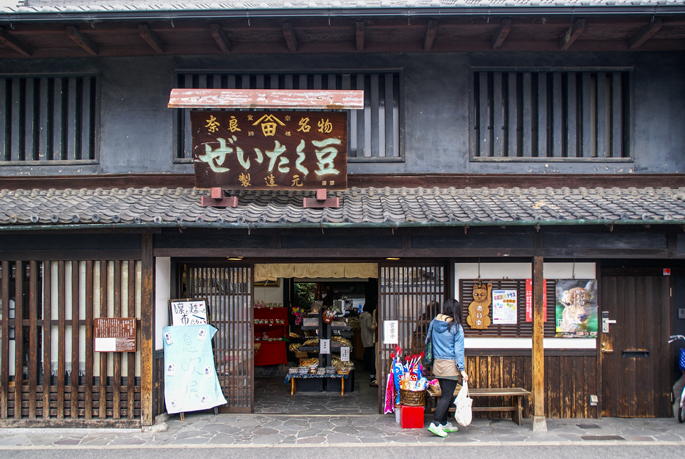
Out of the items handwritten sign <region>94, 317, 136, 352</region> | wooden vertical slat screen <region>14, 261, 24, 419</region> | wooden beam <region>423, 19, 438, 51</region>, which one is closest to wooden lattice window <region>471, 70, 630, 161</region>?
wooden beam <region>423, 19, 438, 51</region>

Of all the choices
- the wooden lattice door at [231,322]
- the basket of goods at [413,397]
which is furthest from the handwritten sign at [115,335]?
the basket of goods at [413,397]

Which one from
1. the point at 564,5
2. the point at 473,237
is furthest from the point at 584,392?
the point at 564,5

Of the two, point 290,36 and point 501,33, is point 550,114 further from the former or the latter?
point 290,36

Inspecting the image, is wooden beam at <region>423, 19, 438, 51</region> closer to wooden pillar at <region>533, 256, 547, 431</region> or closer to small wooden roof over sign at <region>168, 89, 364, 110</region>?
small wooden roof over sign at <region>168, 89, 364, 110</region>

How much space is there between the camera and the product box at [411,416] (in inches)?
316

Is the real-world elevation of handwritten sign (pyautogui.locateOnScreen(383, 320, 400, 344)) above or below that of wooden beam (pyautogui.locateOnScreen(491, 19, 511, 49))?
below

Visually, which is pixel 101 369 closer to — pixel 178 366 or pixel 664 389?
pixel 178 366

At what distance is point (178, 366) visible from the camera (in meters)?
8.43

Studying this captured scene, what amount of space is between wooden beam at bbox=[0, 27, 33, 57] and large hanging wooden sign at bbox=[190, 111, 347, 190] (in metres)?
4.26

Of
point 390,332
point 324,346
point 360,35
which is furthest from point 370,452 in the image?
point 360,35

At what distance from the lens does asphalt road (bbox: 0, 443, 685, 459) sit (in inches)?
274

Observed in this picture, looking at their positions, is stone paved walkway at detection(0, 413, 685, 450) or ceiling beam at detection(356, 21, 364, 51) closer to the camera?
stone paved walkway at detection(0, 413, 685, 450)

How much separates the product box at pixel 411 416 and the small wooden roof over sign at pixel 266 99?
5648mm

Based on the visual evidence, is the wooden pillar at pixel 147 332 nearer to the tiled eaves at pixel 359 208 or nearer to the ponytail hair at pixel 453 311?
the tiled eaves at pixel 359 208
